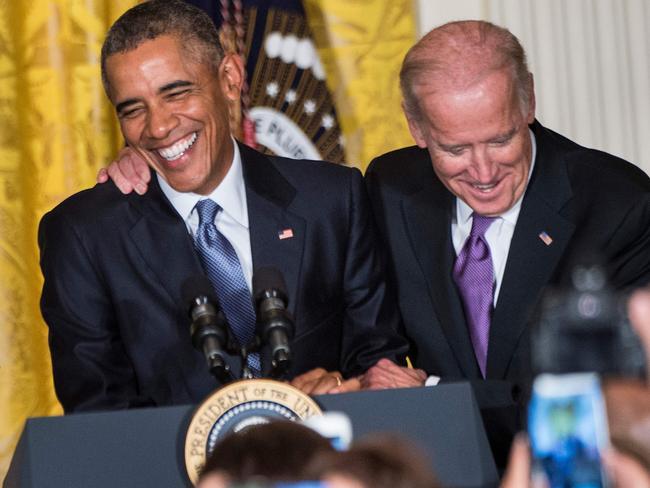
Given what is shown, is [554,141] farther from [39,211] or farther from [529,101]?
[39,211]

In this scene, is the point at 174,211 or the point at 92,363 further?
the point at 174,211

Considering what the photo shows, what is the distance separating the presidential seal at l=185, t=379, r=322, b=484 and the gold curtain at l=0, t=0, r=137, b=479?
2211mm

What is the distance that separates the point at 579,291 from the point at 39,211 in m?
3.44


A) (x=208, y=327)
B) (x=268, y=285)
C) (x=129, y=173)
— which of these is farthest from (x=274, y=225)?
(x=208, y=327)

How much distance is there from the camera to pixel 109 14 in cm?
440

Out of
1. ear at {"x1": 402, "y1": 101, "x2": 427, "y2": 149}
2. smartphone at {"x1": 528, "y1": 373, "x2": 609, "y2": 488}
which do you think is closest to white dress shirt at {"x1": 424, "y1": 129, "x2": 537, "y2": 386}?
ear at {"x1": 402, "y1": 101, "x2": 427, "y2": 149}

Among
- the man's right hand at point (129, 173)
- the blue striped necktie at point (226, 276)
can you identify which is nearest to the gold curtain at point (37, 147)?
the man's right hand at point (129, 173)

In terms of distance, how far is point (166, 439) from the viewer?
7.63 feet

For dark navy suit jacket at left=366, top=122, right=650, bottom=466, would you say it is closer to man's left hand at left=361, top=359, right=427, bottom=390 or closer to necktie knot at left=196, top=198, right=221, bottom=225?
man's left hand at left=361, top=359, right=427, bottom=390

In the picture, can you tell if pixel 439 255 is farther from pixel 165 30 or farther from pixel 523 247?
pixel 165 30

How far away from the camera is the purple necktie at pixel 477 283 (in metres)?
3.24

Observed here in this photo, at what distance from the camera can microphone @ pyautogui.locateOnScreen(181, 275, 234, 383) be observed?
7.54 feet

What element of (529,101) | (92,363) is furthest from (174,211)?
(529,101)

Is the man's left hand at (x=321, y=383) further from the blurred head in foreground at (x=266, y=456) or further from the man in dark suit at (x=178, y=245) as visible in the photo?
the blurred head in foreground at (x=266, y=456)
